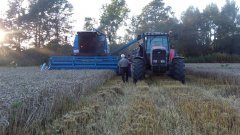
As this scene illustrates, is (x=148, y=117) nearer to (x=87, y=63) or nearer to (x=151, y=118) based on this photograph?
(x=151, y=118)

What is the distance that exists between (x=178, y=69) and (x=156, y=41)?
224 cm

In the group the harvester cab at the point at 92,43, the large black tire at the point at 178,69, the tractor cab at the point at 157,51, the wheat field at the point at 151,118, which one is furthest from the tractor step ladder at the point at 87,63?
the wheat field at the point at 151,118

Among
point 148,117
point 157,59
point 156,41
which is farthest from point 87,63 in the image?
point 148,117

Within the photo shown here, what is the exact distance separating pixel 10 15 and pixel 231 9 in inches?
1482

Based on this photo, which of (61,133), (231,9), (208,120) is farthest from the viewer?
(231,9)

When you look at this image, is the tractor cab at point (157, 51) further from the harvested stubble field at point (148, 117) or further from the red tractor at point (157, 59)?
the harvested stubble field at point (148, 117)

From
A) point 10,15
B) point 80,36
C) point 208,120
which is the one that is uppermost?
point 10,15

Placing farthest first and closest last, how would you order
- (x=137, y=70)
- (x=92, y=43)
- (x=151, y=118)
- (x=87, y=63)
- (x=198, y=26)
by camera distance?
(x=198, y=26)
(x=92, y=43)
(x=87, y=63)
(x=137, y=70)
(x=151, y=118)

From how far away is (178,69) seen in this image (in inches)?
697

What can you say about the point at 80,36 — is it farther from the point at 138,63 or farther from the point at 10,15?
the point at 10,15

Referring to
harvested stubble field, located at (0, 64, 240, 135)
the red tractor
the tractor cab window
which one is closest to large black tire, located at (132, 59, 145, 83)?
the red tractor

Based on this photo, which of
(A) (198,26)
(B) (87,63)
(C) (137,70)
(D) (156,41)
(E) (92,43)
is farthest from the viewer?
(A) (198,26)

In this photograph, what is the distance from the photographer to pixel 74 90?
9.88 m

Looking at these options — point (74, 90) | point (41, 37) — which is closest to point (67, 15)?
point (41, 37)
